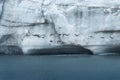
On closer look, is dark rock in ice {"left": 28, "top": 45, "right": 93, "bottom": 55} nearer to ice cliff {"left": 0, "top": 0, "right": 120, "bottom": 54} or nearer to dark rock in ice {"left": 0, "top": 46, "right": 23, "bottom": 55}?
ice cliff {"left": 0, "top": 0, "right": 120, "bottom": 54}

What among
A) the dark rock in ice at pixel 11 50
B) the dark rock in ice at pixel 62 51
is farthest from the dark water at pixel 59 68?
the dark rock in ice at pixel 11 50

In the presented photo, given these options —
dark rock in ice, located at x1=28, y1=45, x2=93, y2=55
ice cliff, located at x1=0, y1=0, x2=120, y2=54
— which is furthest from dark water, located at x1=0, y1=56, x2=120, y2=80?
ice cliff, located at x1=0, y1=0, x2=120, y2=54

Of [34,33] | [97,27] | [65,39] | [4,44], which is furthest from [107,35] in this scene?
[4,44]

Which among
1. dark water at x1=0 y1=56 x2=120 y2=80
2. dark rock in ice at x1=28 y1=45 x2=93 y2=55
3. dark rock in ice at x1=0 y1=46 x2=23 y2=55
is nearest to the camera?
dark water at x1=0 y1=56 x2=120 y2=80

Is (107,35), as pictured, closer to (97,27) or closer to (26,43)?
(97,27)

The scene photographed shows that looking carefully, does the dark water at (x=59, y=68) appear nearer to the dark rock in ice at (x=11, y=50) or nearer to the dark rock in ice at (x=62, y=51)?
the dark rock in ice at (x=62, y=51)

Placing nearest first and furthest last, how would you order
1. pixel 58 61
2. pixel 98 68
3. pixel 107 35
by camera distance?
pixel 98 68, pixel 58 61, pixel 107 35

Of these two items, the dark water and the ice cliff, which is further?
the ice cliff
